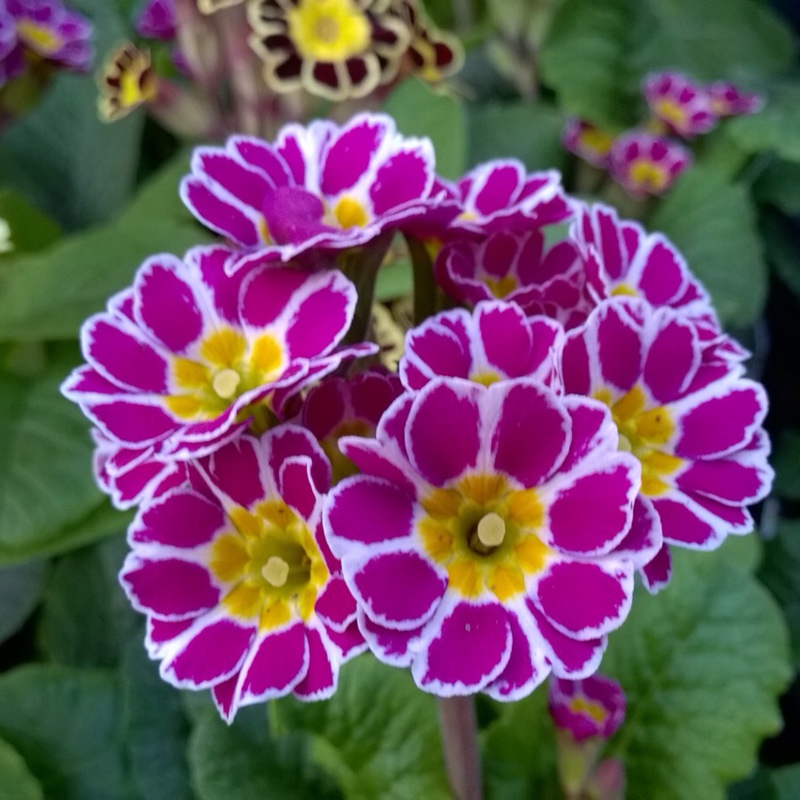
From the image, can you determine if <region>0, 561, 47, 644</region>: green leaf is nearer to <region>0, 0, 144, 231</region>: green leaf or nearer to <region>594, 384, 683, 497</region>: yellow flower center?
<region>0, 0, 144, 231</region>: green leaf

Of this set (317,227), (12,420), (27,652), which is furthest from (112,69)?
(317,227)

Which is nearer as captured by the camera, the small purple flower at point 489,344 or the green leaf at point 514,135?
the small purple flower at point 489,344

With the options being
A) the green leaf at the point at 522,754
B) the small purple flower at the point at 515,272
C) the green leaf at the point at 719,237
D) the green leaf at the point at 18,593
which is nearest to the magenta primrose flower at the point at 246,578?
the small purple flower at the point at 515,272

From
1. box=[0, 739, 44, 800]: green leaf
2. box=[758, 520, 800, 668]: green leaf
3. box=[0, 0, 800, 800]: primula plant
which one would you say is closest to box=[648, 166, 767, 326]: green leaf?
→ box=[0, 0, 800, 800]: primula plant

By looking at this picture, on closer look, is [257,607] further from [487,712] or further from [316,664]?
[487,712]

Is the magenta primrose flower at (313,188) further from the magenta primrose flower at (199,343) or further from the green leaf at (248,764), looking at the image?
the green leaf at (248,764)

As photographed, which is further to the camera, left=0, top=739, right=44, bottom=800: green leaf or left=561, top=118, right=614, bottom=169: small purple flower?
left=561, top=118, right=614, bottom=169: small purple flower

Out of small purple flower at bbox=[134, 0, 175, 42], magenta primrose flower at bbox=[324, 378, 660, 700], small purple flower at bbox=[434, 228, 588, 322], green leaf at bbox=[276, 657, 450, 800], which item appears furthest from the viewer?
small purple flower at bbox=[134, 0, 175, 42]
